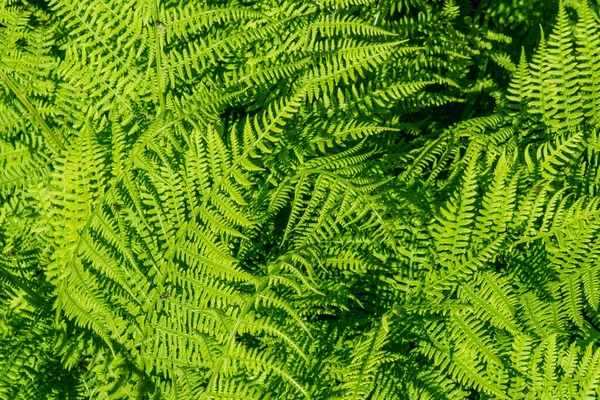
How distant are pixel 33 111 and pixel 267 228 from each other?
0.88 m

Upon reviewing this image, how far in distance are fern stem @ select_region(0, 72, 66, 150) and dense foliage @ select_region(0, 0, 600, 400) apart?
1 cm

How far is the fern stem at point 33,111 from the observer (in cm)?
208

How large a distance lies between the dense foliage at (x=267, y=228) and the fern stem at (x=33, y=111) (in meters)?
0.01

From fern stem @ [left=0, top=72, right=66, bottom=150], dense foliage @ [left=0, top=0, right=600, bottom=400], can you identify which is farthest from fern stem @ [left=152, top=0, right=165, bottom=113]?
fern stem @ [left=0, top=72, right=66, bottom=150]


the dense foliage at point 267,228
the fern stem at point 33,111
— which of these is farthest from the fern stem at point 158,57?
the fern stem at point 33,111

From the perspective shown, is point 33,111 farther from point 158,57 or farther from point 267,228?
point 267,228

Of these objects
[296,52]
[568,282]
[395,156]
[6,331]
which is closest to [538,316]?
[568,282]

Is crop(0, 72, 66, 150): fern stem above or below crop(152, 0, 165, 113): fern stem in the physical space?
below

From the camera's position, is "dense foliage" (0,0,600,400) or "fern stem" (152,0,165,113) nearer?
"dense foliage" (0,0,600,400)

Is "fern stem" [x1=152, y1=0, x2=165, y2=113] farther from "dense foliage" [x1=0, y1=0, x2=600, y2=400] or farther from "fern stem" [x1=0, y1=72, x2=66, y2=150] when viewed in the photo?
"fern stem" [x1=0, y1=72, x2=66, y2=150]

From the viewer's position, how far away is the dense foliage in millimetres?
1756

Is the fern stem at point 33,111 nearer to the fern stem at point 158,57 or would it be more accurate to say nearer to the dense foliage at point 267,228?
the dense foliage at point 267,228

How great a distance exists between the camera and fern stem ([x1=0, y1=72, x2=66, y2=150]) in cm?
208

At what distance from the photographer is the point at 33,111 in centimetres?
214
